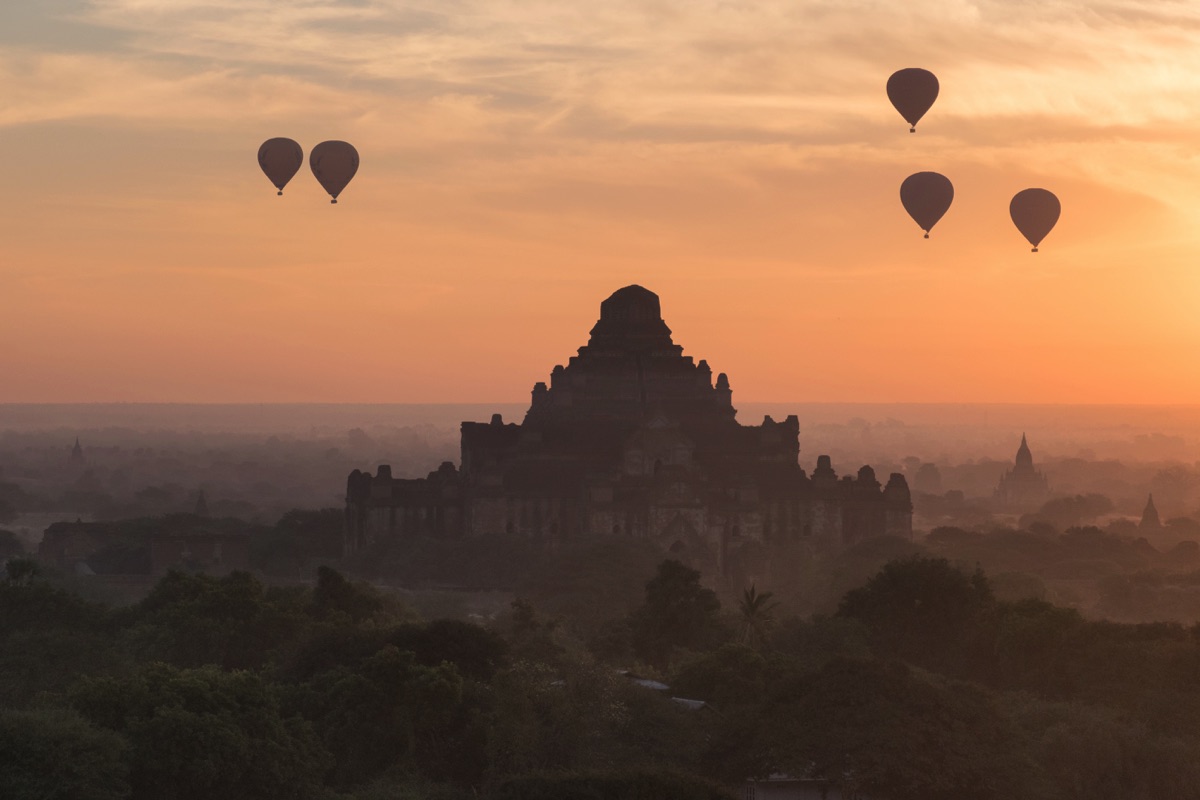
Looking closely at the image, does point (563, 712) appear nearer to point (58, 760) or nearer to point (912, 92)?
point (58, 760)

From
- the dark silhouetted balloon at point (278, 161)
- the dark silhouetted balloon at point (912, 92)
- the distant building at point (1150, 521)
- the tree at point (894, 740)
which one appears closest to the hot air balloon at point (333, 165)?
the dark silhouetted balloon at point (278, 161)

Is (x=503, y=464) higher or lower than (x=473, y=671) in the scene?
higher

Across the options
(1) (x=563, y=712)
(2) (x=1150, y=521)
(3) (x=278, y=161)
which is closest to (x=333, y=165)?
(3) (x=278, y=161)

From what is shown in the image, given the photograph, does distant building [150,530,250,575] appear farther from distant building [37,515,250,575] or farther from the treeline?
the treeline

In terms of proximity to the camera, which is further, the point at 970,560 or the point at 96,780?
the point at 970,560

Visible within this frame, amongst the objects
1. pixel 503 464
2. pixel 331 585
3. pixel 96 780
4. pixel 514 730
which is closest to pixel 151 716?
pixel 96 780

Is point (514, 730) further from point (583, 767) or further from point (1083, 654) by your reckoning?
point (1083, 654)

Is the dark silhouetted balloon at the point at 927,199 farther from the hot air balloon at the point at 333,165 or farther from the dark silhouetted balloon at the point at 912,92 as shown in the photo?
the hot air balloon at the point at 333,165
